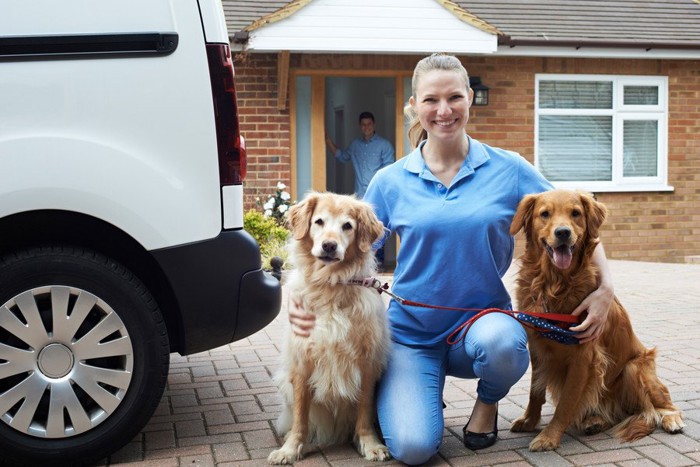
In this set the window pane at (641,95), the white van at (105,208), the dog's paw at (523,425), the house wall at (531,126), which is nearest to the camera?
the white van at (105,208)

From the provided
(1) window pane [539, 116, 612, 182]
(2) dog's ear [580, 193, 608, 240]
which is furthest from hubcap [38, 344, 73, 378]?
(1) window pane [539, 116, 612, 182]

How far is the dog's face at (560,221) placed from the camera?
3553 millimetres

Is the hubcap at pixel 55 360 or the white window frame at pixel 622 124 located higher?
the white window frame at pixel 622 124

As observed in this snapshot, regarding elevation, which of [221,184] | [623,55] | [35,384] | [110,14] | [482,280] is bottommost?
[35,384]

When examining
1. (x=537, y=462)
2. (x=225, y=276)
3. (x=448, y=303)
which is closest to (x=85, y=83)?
(x=225, y=276)

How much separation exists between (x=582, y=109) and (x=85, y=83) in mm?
11363

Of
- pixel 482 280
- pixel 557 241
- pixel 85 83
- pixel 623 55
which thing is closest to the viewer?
pixel 85 83

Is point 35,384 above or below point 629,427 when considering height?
above

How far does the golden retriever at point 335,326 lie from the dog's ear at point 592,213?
932 millimetres

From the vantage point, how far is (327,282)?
11.9 ft

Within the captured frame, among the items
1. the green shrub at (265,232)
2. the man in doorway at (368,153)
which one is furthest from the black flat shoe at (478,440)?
the man in doorway at (368,153)

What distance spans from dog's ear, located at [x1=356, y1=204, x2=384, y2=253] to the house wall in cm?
853

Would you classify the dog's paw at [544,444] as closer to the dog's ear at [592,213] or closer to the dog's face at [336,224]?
the dog's ear at [592,213]

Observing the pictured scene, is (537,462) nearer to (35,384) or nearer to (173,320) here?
(173,320)
